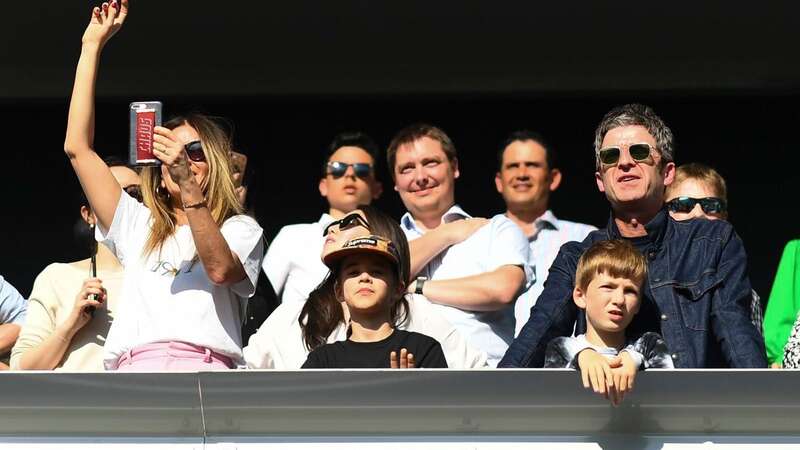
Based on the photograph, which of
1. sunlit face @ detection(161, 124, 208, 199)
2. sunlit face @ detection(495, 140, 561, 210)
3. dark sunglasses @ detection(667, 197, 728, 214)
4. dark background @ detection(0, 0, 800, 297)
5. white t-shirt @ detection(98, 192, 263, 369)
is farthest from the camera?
dark background @ detection(0, 0, 800, 297)

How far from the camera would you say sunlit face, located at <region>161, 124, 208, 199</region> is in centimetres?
461

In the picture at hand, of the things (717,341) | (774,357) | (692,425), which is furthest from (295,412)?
(774,357)

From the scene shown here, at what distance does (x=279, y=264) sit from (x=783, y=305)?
1911 millimetres

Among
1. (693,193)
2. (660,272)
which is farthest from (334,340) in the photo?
(693,193)

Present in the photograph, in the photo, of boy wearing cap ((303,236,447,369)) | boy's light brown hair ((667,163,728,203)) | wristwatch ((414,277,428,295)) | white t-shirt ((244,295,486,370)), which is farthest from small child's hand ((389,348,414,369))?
boy's light brown hair ((667,163,728,203))

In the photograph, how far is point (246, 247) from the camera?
4492 millimetres

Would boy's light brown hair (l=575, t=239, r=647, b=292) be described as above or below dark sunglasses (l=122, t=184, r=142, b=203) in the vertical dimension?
below

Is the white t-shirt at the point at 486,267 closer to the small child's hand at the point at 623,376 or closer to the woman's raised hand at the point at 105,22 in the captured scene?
the woman's raised hand at the point at 105,22

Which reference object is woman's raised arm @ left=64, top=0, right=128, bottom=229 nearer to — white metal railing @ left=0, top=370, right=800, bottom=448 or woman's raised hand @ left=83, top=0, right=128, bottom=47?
woman's raised hand @ left=83, top=0, right=128, bottom=47

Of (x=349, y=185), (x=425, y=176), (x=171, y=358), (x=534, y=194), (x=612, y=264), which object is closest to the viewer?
(x=612, y=264)

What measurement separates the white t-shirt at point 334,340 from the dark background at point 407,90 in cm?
426

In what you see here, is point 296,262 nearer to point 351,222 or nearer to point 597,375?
point 351,222

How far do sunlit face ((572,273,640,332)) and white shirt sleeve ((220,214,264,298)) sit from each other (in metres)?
0.99
